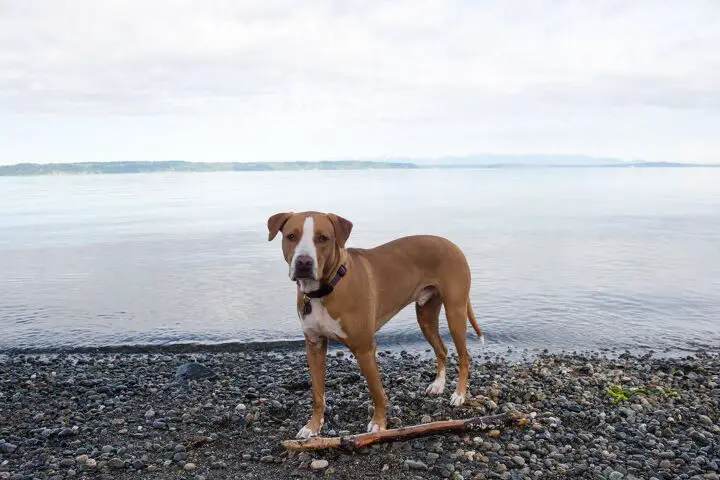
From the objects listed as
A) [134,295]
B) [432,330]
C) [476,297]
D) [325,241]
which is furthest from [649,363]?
[134,295]

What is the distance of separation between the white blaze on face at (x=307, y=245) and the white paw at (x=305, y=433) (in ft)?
6.27

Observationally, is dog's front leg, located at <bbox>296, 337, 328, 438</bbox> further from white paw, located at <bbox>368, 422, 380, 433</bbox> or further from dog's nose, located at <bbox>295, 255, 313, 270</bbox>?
dog's nose, located at <bbox>295, 255, 313, 270</bbox>

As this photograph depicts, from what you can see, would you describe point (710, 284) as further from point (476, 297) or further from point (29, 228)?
point (29, 228)

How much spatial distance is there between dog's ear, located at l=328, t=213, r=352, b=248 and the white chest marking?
2.19 ft

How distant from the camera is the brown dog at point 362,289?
6.12 meters

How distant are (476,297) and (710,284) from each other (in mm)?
7315

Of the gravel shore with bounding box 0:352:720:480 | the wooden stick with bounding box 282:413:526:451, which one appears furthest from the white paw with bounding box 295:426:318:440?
the wooden stick with bounding box 282:413:526:451

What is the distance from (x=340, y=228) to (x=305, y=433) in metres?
2.30

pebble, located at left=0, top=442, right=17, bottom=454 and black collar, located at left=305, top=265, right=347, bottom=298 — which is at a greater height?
black collar, located at left=305, top=265, right=347, bottom=298

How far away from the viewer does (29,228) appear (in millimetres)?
32406

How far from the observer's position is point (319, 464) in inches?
243

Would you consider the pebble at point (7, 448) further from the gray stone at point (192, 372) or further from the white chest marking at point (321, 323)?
the white chest marking at point (321, 323)

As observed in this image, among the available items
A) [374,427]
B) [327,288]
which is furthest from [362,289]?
[374,427]

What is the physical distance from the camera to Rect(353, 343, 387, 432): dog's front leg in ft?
21.9
